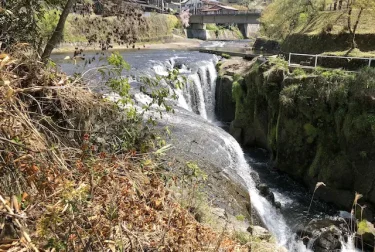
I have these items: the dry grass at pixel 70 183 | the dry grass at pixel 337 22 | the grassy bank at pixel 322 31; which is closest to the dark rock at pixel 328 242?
the dry grass at pixel 70 183

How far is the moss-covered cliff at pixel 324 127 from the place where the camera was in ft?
33.4

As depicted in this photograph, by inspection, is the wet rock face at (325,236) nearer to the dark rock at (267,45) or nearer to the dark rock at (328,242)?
the dark rock at (328,242)

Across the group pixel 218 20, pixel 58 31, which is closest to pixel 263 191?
pixel 58 31

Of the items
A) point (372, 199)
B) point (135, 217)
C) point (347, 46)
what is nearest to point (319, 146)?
point (372, 199)

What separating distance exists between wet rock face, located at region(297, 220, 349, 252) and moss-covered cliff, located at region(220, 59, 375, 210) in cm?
181

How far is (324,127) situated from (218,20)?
43123 mm

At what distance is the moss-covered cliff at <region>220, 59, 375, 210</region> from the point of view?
10195 mm

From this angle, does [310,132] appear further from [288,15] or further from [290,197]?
[288,15]

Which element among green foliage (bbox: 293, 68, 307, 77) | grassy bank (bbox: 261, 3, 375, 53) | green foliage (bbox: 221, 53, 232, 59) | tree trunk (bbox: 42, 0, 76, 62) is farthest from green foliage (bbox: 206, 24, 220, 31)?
tree trunk (bbox: 42, 0, 76, 62)

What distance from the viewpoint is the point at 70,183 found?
2275 mm

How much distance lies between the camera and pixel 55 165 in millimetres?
2793

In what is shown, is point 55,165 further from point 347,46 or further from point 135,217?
point 347,46

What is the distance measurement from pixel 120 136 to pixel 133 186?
4.21 feet

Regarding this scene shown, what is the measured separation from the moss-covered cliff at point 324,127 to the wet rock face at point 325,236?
1.81 meters
